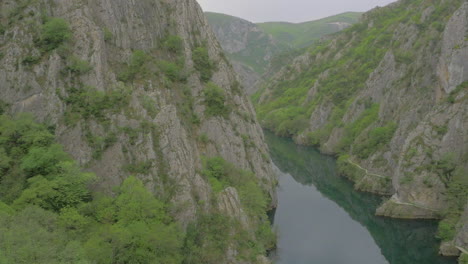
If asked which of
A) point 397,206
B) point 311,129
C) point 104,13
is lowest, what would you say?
point 311,129

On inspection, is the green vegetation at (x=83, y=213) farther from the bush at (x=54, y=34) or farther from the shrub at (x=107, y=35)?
the shrub at (x=107, y=35)

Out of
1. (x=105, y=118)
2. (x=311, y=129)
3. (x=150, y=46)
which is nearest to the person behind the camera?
(x=105, y=118)

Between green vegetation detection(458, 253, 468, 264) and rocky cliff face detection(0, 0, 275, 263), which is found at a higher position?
rocky cliff face detection(0, 0, 275, 263)

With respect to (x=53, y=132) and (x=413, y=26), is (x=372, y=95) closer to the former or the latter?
(x=413, y=26)

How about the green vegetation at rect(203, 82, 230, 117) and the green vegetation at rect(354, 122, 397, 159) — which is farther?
the green vegetation at rect(354, 122, 397, 159)

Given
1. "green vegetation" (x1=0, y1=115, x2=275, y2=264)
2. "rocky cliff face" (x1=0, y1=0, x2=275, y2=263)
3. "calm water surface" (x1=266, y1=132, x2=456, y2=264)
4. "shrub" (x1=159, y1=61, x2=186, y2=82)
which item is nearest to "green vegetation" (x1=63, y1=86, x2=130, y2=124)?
"rocky cliff face" (x1=0, y1=0, x2=275, y2=263)

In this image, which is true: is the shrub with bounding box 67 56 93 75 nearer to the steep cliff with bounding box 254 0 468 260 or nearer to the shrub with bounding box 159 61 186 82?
the shrub with bounding box 159 61 186 82

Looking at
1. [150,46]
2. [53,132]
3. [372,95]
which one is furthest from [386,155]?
[53,132]

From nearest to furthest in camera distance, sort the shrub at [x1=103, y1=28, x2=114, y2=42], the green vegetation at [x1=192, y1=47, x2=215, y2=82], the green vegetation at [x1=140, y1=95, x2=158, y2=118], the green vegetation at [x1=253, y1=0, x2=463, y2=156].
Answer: the green vegetation at [x1=140, y1=95, x2=158, y2=118] → the shrub at [x1=103, y1=28, x2=114, y2=42] → the green vegetation at [x1=192, y1=47, x2=215, y2=82] → the green vegetation at [x1=253, y1=0, x2=463, y2=156]
